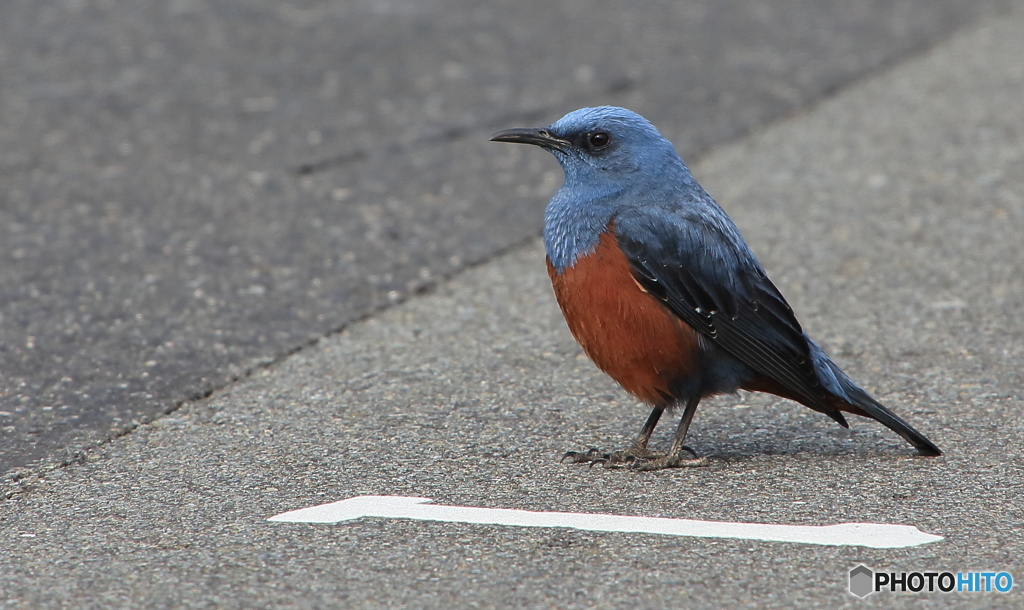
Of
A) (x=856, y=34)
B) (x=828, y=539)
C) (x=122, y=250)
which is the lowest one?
(x=122, y=250)

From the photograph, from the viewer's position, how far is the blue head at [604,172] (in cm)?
466

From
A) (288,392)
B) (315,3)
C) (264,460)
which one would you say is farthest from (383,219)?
(315,3)

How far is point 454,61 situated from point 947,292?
4960 millimetres

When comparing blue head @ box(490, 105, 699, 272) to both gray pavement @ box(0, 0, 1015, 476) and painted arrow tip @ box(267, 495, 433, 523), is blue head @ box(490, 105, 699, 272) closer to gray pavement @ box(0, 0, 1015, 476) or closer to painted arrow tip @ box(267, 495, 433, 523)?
painted arrow tip @ box(267, 495, 433, 523)

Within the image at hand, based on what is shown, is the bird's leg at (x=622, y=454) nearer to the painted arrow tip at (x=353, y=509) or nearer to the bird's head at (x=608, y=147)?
the painted arrow tip at (x=353, y=509)

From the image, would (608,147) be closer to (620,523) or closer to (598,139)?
(598,139)

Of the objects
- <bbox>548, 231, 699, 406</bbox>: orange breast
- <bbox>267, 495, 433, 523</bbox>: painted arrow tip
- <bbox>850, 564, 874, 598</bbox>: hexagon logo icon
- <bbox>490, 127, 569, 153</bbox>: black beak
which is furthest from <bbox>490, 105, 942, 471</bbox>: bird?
<bbox>850, 564, 874, 598</bbox>: hexagon logo icon

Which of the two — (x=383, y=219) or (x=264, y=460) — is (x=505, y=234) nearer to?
(x=383, y=219)

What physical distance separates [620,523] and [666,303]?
2.84ft

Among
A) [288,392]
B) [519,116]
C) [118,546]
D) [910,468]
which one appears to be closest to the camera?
[118,546]

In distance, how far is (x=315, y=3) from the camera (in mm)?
11469

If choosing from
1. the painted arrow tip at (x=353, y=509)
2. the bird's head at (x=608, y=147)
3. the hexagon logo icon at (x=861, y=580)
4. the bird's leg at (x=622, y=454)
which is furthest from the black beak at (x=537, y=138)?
the hexagon logo icon at (x=861, y=580)

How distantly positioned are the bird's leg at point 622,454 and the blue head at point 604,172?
2.15ft

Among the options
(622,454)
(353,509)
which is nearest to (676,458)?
(622,454)
